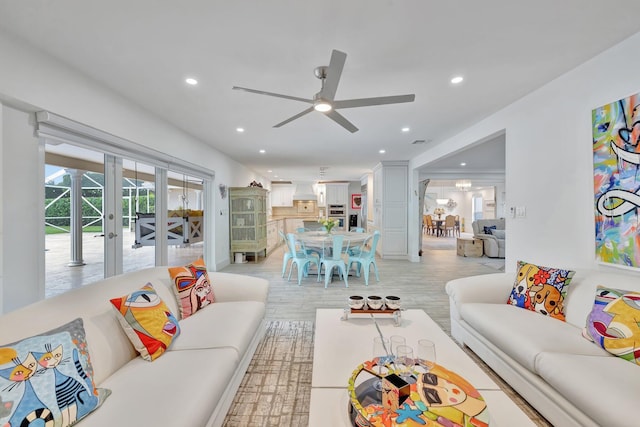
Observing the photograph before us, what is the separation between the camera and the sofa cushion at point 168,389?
1.05 meters

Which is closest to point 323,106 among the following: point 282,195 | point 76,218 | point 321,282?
point 76,218

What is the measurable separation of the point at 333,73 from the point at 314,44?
1.01ft

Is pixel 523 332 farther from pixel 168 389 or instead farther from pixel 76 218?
pixel 76 218

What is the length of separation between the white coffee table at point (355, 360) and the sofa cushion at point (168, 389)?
1.64 ft

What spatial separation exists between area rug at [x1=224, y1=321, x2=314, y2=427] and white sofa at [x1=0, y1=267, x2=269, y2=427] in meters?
0.13

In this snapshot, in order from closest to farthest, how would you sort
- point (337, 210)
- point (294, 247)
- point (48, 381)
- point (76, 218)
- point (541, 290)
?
point (48, 381)
point (541, 290)
point (76, 218)
point (294, 247)
point (337, 210)

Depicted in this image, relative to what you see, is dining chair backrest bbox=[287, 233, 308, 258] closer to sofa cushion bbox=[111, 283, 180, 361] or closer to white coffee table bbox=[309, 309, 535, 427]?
white coffee table bbox=[309, 309, 535, 427]

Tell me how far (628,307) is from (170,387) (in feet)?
8.48

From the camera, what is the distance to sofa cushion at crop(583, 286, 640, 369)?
4.81ft

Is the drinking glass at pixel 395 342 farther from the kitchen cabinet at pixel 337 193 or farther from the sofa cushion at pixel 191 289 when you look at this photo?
the kitchen cabinet at pixel 337 193

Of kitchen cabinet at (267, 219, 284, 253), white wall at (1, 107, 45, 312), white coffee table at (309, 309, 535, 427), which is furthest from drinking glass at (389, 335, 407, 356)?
kitchen cabinet at (267, 219, 284, 253)

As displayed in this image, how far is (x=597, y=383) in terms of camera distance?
1.27 metres

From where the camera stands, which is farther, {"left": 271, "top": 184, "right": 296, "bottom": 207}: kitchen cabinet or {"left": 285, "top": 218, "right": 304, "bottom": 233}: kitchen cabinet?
{"left": 271, "top": 184, "right": 296, "bottom": 207}: kitchen cabinet

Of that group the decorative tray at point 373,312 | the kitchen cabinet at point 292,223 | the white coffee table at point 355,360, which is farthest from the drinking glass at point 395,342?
the kitchen cabinet at point 292,223
